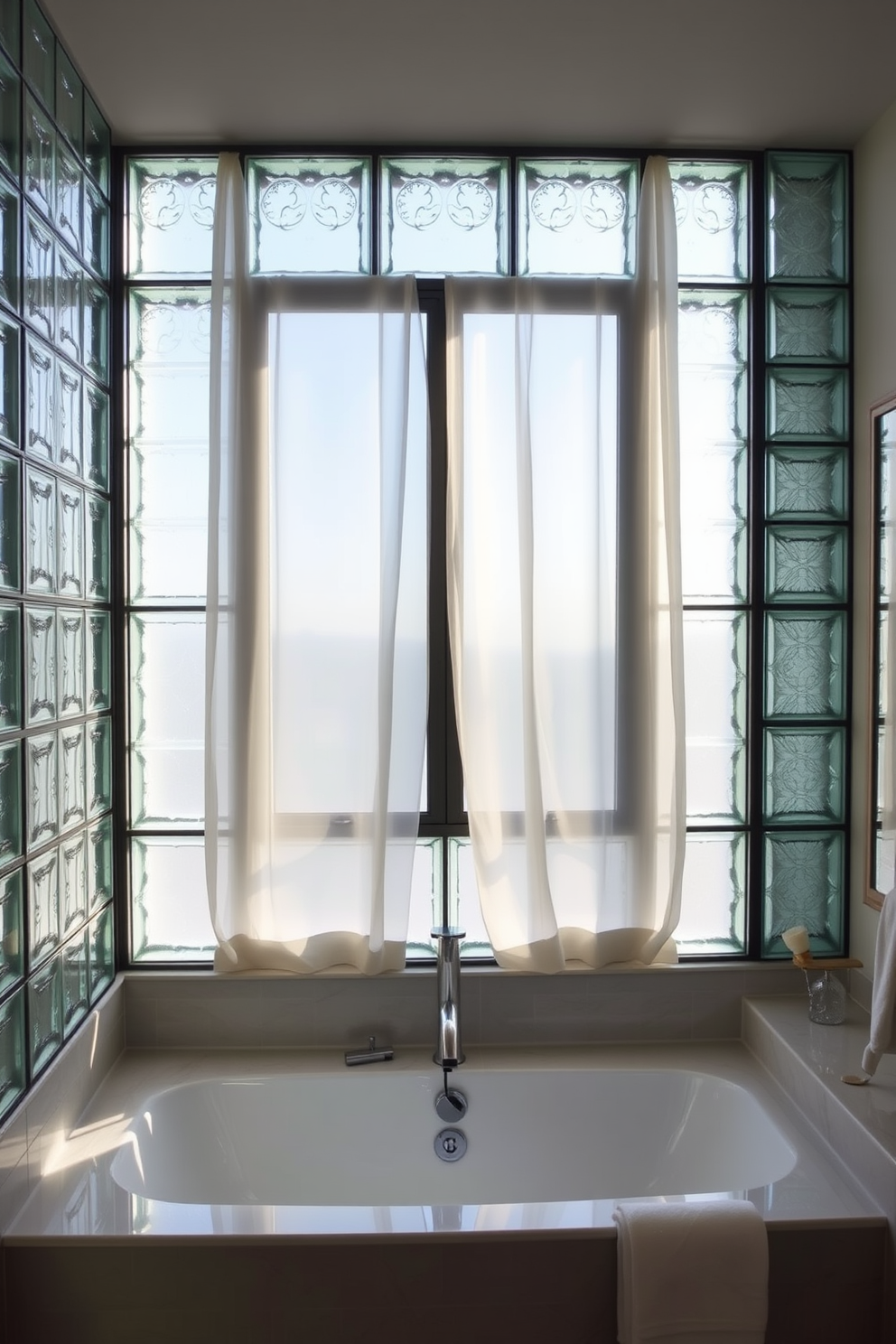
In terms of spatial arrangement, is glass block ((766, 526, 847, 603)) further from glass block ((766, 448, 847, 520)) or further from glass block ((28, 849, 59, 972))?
glass block ((28, 849, 59, 972))

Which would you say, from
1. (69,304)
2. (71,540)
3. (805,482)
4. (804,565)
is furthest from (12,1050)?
(805,482)

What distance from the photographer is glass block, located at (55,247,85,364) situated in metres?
1.84

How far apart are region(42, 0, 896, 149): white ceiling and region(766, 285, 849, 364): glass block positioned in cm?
36

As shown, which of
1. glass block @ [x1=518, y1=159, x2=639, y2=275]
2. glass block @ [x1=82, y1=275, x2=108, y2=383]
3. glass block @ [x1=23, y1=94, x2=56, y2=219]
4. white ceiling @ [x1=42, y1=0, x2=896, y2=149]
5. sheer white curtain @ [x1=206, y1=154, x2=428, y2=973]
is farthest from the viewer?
glass block @ [x1=518, y1=159, x2=639, y2=275]

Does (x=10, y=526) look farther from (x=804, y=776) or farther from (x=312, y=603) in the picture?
(x=804, y=776)

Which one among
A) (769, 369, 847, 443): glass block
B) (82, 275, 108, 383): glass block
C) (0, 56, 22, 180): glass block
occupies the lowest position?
(769, 369, 847, 443): glass block

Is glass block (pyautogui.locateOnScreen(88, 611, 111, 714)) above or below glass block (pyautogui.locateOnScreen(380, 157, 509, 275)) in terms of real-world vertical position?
below

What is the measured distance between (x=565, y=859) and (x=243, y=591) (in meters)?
1.00

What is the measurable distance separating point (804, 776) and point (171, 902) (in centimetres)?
162

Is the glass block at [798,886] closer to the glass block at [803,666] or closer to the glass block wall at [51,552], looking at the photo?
the glass block at [803,666]

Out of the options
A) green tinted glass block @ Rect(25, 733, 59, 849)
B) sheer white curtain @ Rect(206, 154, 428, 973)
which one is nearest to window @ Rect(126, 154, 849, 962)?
sheer white curtain @ Rect(206, 154, 428, 973)

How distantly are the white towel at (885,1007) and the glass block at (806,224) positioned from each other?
1526 millimetres

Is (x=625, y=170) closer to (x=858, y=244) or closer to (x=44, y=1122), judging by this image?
(x=858, y=244)

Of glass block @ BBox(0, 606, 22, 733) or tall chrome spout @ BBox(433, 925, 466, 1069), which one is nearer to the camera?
glass block @ BBox(0, 606, 22, 733)
